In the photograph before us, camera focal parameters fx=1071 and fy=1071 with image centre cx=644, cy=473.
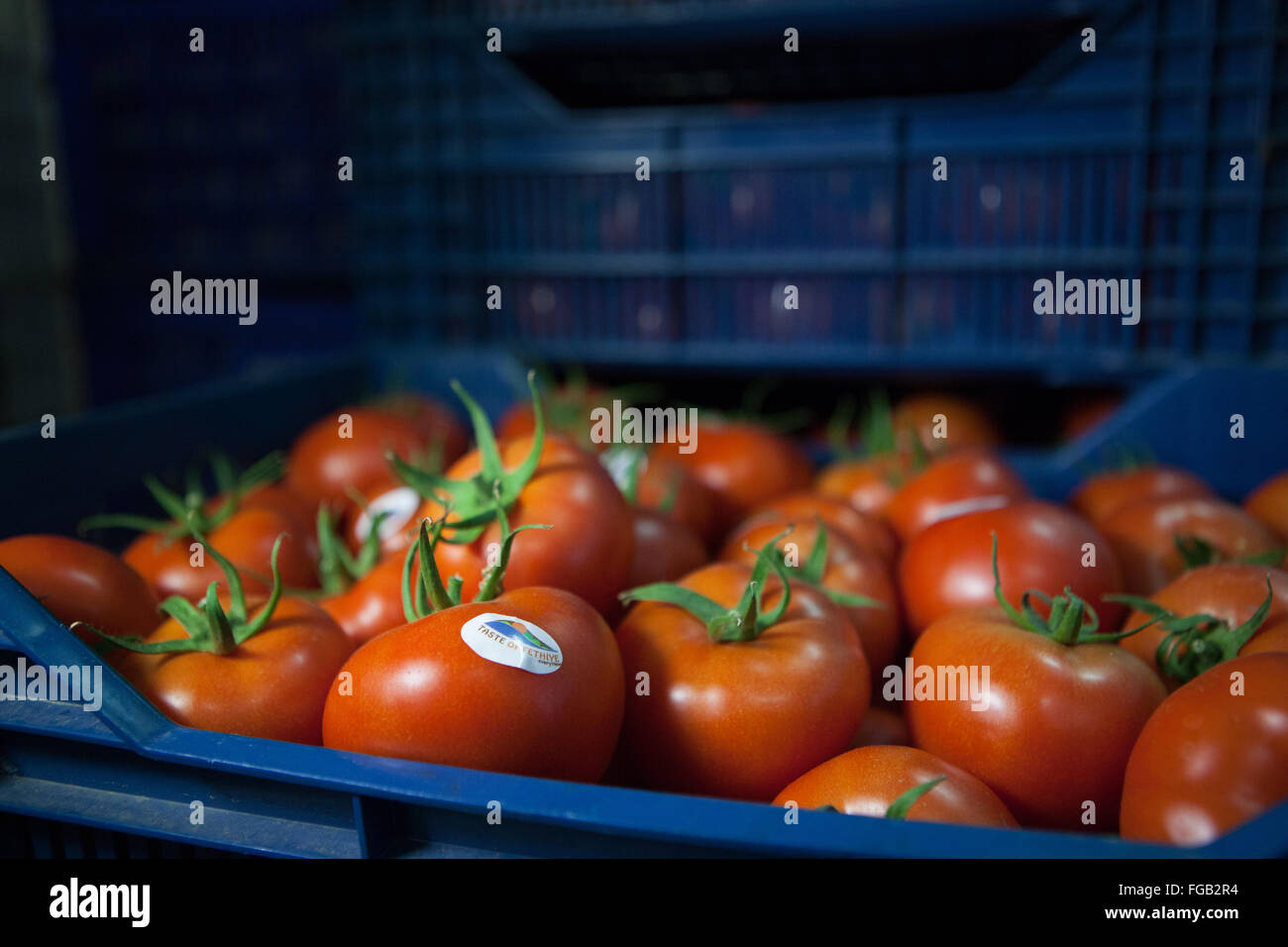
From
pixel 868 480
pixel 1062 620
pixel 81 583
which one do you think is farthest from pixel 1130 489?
pixel 81 583

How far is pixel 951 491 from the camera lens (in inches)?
47.1

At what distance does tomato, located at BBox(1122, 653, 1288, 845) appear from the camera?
0.62 meters

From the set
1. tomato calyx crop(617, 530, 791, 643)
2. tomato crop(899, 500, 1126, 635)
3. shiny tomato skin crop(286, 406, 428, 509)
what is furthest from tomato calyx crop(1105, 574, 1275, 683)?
shiny tomato skin crop(286, 406, 428, 509)

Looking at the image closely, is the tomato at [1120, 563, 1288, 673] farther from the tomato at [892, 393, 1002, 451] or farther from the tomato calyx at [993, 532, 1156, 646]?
the tomato at [892, 393, 1002, 451]

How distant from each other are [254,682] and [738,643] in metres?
0.36

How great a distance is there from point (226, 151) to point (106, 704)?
5.34 ft

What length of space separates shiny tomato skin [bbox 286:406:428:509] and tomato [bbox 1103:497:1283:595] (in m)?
0.82

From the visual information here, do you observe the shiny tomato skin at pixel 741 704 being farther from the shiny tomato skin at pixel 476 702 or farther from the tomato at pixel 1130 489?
the tomato at pixel 1130 489

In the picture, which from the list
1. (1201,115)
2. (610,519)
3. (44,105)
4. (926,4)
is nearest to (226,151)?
(44,105)

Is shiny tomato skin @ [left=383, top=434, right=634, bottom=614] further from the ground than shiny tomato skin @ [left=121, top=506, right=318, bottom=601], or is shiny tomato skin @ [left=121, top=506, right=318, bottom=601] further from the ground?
shiny tomato skin @ [left=383, top=434, right=634, bottom=614]

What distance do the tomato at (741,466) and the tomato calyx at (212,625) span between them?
64 cm

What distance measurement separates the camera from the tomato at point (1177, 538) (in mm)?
1058

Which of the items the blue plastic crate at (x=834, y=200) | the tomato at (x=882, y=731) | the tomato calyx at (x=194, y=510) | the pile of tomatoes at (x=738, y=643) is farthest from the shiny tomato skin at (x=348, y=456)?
the tomato at (x=882, y=731)
